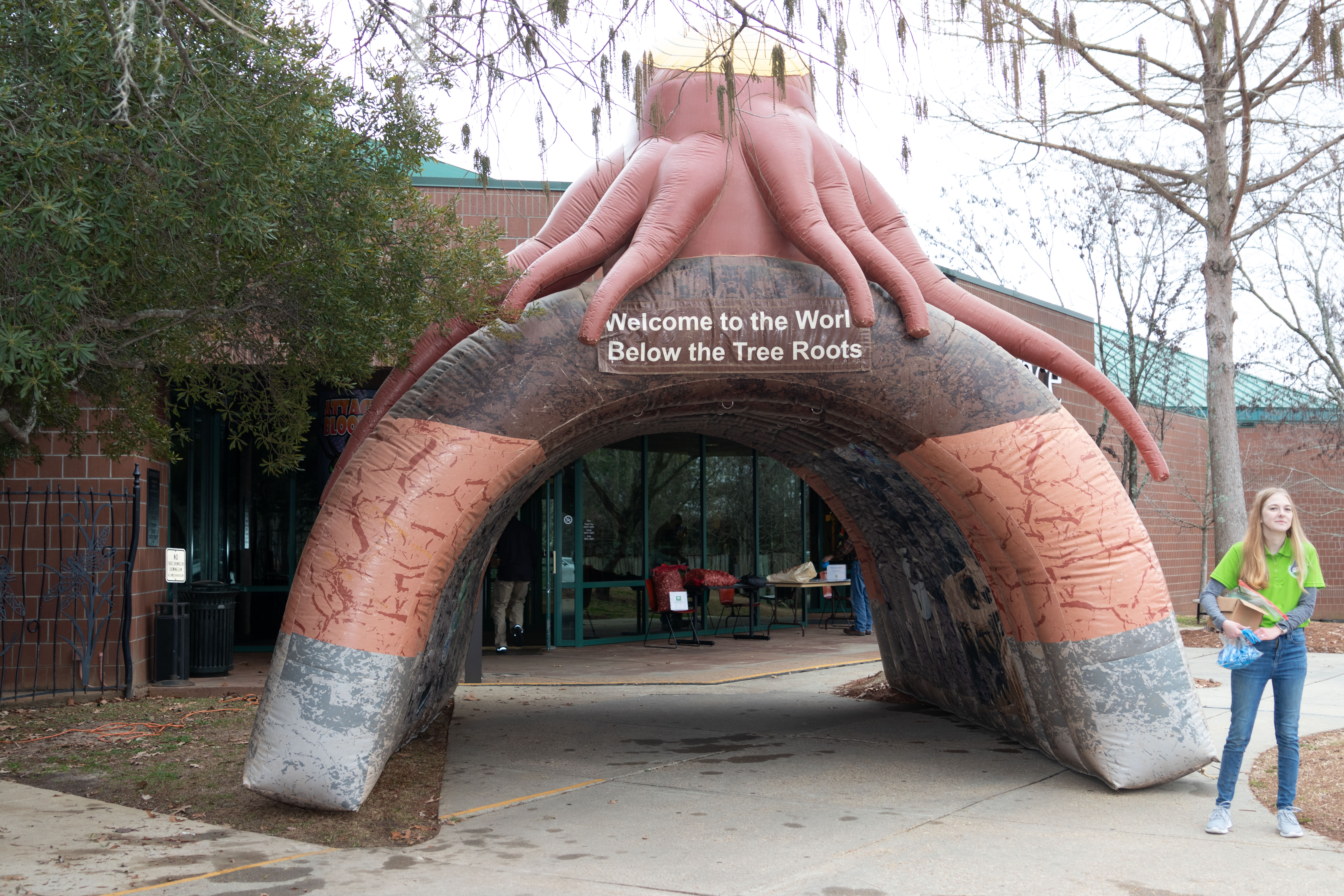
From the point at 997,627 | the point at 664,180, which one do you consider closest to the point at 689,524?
the point at 997,627

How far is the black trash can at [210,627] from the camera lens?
11445mm

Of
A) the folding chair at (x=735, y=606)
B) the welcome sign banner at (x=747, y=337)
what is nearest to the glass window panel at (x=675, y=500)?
the folding chair at (x=735, y=606)

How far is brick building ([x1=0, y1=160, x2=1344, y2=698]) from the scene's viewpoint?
33.7 feet

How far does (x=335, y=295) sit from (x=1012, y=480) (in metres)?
3.76

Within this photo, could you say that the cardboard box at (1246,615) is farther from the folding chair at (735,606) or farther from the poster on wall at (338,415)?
the folding chair at (735,606)

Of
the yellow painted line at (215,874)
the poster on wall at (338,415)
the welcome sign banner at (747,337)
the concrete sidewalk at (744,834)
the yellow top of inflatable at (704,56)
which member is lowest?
the concrete sidewalk at (744,834)

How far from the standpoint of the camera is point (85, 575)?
33.6 feet

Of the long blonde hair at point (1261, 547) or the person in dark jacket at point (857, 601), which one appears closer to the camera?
the long blonde hair at point (1261, 547)

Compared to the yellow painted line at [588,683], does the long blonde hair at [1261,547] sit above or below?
above

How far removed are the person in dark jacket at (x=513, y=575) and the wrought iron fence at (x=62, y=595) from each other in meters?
4.43

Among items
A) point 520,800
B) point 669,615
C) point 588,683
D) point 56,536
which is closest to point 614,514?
point 669,615

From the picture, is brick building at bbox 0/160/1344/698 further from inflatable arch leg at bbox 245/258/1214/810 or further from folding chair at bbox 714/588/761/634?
folding chair at bbox 714/588/761/634

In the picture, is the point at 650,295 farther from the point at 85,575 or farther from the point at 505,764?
the point at 85,575

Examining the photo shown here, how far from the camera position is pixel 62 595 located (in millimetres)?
10281
